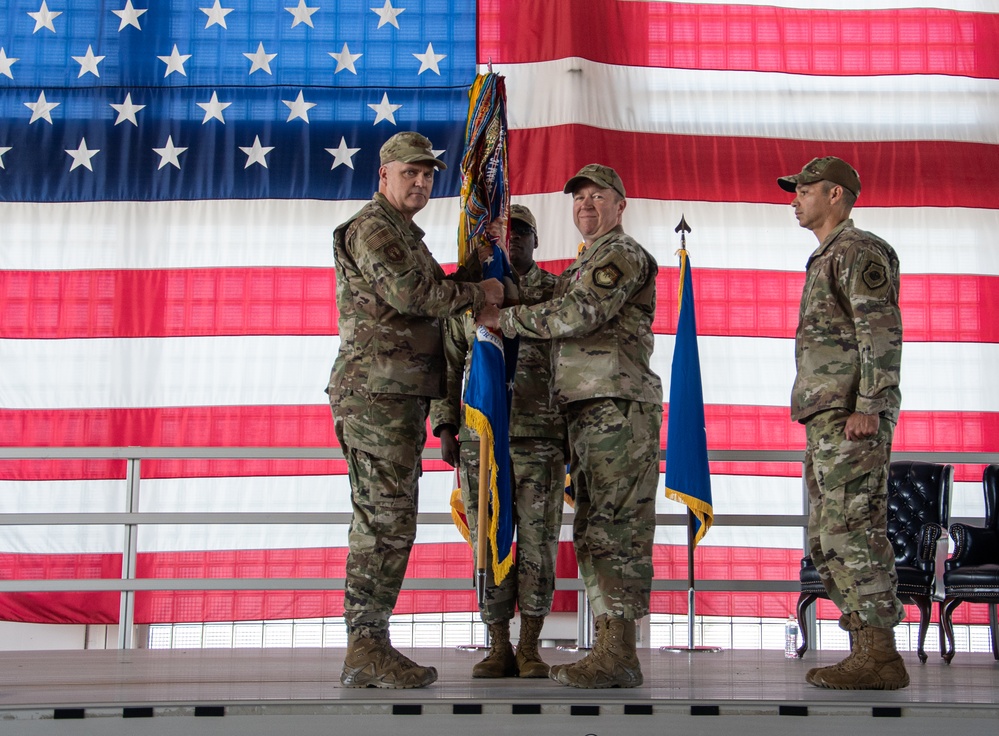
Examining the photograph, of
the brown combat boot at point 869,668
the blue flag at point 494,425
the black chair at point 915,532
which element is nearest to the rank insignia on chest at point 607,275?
the blue flag at point 494,425

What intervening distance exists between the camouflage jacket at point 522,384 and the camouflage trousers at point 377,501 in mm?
381

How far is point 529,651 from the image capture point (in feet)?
11.2

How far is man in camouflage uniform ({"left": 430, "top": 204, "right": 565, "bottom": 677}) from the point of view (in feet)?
11.1

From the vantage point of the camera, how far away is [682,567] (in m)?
5.99

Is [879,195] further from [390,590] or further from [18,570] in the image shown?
[18,570]

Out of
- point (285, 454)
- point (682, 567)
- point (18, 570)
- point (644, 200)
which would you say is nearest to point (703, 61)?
point (644, 200)

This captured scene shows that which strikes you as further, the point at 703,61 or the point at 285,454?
the point at 703,61

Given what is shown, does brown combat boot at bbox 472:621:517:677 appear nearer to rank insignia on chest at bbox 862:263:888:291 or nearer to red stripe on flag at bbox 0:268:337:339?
rank insignia on chest at bbox 862:263:888:291

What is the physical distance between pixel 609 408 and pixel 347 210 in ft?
11.7

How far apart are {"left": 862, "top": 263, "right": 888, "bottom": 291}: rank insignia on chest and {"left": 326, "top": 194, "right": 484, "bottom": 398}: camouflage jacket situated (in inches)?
44.4

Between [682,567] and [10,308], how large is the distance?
13.4ft

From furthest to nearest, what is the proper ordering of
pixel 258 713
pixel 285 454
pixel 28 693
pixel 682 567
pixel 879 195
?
pixel 879 195 < pixel 682 567 < pixel 285 454 < pixel 28 693 < pixel 258 713

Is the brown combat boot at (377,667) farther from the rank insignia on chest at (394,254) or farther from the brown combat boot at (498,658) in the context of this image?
the rank insignia on chest at (394,254)

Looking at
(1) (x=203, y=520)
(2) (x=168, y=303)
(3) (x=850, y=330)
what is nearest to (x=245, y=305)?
(2) (x=168, y=303)
